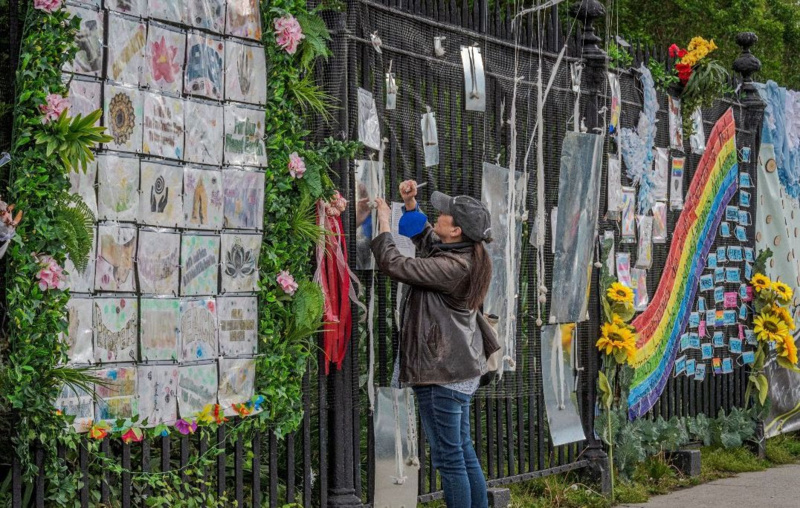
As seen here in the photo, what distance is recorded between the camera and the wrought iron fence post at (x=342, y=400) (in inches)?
245

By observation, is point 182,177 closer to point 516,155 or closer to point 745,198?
point 516,155

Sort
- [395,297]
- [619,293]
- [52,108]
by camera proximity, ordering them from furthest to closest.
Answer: [619,293] < [395,297] < [52,108]

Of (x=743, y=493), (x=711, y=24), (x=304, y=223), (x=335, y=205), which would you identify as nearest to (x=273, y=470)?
(x=304, y=223)

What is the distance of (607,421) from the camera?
27.7 ft

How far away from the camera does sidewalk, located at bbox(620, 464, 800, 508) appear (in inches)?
326

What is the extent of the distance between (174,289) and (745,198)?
22.0ft

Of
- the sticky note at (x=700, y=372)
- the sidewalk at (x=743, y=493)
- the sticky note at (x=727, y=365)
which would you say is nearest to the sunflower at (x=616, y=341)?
the sidewalk at (x=743, y=493)

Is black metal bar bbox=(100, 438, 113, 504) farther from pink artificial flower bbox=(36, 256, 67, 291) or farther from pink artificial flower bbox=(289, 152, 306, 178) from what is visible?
pink artificial flower bbox=(289, 152, 306, 178)

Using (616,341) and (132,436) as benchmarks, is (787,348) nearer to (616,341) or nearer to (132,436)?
(616,341)

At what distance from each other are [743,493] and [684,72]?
10.9 ft

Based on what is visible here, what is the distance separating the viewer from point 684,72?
9.66 meters

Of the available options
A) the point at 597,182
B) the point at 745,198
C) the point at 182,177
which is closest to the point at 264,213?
the point at 182,177

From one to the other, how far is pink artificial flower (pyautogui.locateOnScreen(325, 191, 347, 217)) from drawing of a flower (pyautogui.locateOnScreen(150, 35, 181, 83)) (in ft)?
3.56

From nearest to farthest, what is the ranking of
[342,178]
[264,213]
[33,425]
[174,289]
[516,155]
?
[33,425], [174,289], [264,213], [342,178], [516,155]
